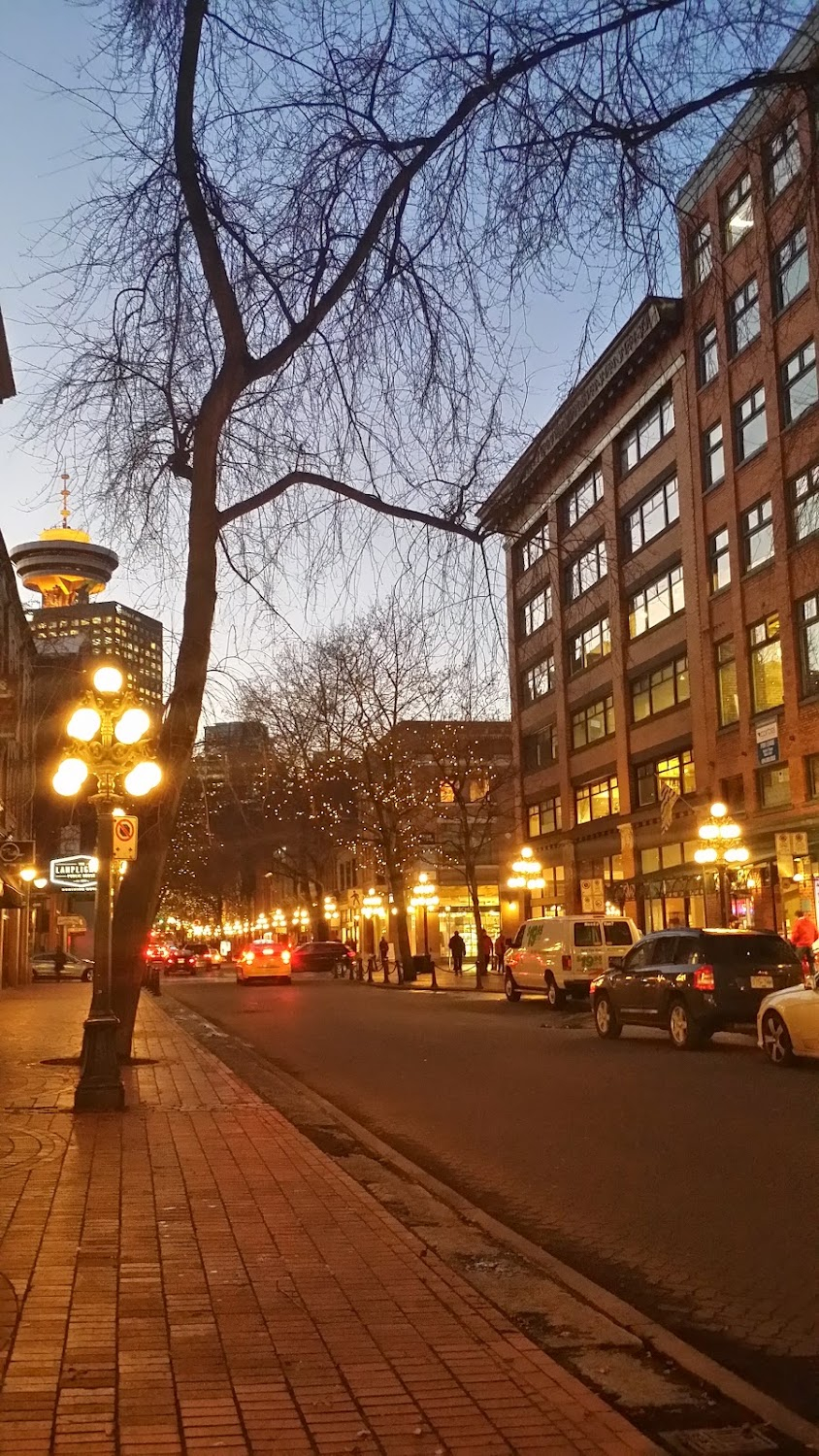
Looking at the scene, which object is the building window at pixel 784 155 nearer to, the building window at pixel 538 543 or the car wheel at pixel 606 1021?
the building window at pixel 538 543

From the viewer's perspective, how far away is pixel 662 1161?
32.4 ft

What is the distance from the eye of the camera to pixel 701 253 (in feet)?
28.5

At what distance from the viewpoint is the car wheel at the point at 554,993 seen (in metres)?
30.1

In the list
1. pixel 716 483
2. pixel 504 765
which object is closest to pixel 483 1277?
pixel 716 483

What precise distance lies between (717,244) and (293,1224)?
656 cm

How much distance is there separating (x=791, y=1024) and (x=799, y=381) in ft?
70.9

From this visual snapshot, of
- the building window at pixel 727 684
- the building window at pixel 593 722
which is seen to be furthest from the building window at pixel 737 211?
the building window at pixel 593 722

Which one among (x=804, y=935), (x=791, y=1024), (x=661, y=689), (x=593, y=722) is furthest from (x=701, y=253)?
(x=593, y=722)

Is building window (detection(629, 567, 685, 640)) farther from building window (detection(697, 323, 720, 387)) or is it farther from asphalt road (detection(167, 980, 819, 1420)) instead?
asphalt road (detection(167, 980, 819, 1420))

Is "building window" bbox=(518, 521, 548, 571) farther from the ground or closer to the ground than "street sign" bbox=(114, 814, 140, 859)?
farther from the ground

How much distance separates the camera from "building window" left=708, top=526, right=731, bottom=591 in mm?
38688

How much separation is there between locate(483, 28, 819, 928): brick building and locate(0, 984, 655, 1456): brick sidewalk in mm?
10556

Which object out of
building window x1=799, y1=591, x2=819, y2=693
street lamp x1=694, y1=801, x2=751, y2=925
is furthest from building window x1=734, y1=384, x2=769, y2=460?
street lamp x1=694, y1=801, x2=751, y2=925

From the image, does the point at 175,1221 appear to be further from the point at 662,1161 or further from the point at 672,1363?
the point at 662,1161
